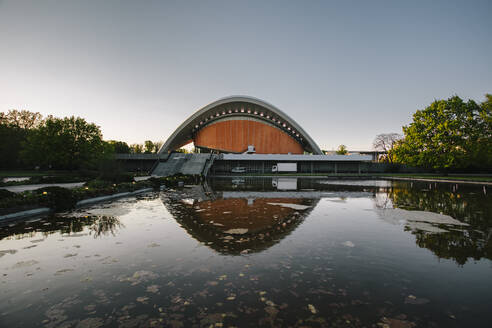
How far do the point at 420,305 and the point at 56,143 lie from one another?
154 ft

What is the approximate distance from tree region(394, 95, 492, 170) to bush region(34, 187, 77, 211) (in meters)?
42.4

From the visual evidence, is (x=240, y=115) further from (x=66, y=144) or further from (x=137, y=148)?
(x=137, y=148)

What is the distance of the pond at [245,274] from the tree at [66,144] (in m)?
34.3

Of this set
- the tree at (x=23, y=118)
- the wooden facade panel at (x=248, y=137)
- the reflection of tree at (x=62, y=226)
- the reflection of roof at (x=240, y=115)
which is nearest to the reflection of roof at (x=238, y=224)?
the reflection of tree at (x=62, y=226)

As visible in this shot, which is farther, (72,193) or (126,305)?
(72,193)

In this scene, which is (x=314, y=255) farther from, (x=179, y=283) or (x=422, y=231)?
(x=422, y=231)

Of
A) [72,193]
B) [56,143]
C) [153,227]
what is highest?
[56,143]

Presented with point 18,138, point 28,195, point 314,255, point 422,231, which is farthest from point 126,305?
point 18,138


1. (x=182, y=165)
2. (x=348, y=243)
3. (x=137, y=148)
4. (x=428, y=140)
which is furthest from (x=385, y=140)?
(x=137, y=148)

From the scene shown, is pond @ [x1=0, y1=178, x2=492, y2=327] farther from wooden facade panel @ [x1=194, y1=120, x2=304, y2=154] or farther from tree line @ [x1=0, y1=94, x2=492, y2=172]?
wooden facade panel @ [x1=194, y1=120, x2=304, y2=154]

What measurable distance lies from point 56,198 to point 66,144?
3416cm

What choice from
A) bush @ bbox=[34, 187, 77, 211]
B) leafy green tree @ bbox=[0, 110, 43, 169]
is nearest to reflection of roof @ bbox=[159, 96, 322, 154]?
leafy green tree @ bbox=[0, 110, 43, 169]

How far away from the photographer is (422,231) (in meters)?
Result: 7.25

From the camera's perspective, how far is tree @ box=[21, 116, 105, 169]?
120 ft
